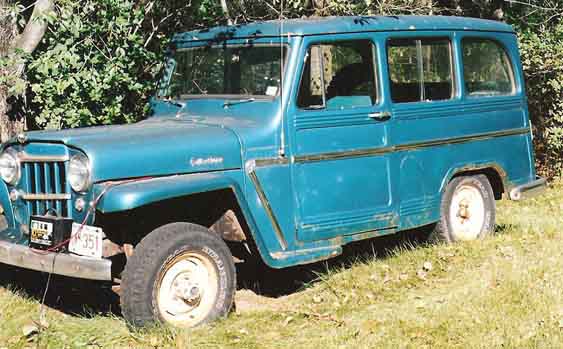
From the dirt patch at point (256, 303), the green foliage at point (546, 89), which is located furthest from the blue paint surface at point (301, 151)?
the green foliage at point (546, 89)

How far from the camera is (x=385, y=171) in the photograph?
21.3 ft

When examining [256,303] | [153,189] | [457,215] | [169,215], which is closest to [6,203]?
[169,215]

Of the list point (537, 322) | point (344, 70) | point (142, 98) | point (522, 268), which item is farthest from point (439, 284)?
point (142, 98)

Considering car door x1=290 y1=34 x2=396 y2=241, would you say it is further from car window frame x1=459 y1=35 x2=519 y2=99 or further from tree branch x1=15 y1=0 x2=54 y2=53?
tree branch x1=15 y1=0 x2=54 y2=53

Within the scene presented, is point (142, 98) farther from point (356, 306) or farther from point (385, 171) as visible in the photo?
point (356, 306)

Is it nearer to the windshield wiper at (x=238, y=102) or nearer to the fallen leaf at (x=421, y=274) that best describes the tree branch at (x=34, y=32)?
the windshield wiper at (x=238, y=102)

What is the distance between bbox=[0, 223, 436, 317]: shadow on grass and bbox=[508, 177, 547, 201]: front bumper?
934mm

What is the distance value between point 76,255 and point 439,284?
2.61 meters

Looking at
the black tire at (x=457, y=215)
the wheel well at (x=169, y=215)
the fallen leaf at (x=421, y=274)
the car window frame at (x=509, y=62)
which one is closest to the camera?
the wheel well at (x=169, y=215)

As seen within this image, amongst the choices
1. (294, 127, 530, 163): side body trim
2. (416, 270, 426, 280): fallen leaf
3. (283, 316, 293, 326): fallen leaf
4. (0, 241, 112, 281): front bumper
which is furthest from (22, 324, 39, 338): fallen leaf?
(416, 270, 426, 280): fallen leaf

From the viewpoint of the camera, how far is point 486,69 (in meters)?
7.61

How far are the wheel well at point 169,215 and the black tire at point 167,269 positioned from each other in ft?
0.96

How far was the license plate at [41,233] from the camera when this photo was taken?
16.6ft

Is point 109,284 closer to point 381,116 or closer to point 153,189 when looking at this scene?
point 153,189
